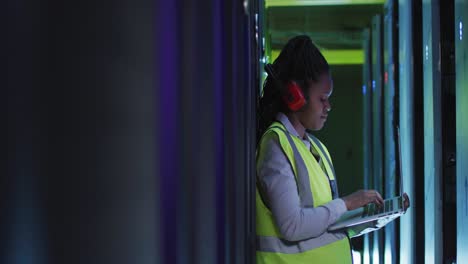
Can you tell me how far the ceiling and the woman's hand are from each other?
4293 mm

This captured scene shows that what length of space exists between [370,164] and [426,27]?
2806mm

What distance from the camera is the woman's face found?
1.42m

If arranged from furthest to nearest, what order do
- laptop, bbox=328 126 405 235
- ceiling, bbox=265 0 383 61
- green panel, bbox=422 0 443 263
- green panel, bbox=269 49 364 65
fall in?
green panel, bbox=269 49 364 65 < ceiling, bbox=265 0 383 61 < green panel, bbox=422 0 443 263 < laptop, bbox=328 126 405 235

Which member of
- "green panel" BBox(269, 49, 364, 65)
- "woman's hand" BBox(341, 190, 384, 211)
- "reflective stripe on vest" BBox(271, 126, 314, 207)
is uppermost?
"green panel" BBox(269, 49, 364, 65)

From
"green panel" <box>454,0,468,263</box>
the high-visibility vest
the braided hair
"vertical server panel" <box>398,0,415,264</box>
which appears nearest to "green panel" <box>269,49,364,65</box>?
"vertical server panel" <box>398,0,415,264</box>

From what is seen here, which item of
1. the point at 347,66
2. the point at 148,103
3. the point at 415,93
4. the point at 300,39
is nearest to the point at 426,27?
the point at 415,93

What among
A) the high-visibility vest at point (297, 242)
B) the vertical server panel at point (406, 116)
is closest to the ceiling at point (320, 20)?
the vertical server panel at point (406, 116)

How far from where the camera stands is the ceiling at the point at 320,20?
19.5 ft

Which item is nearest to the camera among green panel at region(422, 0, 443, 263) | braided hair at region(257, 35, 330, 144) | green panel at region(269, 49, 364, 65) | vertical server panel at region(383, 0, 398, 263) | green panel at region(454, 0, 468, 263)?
braided hair at region(257, 35, 330, 144)

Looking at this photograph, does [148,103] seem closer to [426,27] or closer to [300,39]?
[300,39]

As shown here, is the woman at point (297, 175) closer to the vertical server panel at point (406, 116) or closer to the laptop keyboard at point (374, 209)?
the laptop keyboard at point (374, 209)

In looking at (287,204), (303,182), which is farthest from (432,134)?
(287,204)

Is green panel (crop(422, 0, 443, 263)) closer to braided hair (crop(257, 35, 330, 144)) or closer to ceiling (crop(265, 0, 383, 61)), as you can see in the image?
braided hair (crop(257, 35, 330, 144))

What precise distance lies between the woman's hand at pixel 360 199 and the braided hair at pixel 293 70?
A: 0.31 meters
